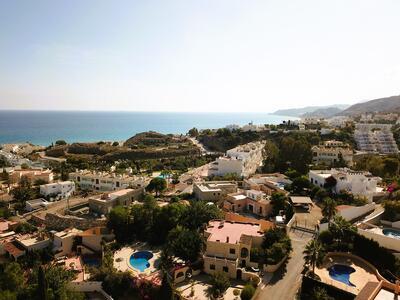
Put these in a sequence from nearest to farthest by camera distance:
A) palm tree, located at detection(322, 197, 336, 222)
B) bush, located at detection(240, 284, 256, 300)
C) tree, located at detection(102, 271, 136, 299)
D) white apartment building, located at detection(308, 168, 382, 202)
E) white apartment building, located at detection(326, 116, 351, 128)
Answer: bush, located at detection(240, 284, 256, 300) < tree, located at detection(102, 271, 136, 299) < palm tree, located at detection(322, 197, 336, 222) < white apartment building, located at detection(308, 168, 382, 202) < white apartment building, located at detection(326, 116, 351, 128)

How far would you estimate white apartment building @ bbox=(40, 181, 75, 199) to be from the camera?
137 feet

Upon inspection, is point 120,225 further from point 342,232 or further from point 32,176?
point 32,176

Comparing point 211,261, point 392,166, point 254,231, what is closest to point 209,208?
point 254,231

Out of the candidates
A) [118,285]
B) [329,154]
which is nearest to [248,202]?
[118,285]

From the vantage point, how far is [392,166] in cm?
4375

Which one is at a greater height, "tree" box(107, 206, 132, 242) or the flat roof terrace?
the flat roof terrace

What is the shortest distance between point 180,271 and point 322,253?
985cm

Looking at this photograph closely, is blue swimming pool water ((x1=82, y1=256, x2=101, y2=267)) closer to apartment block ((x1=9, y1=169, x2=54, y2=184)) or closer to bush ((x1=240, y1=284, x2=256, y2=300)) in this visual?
bush ((x1=240, y1=284, x2=256, y2=300))

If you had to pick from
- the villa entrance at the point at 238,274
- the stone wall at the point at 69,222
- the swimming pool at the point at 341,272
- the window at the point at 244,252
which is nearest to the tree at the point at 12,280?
the stone wall at the point at 69,222

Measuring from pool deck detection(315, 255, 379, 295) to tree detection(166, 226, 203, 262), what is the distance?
8.50m

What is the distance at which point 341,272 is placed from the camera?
22250 millimetres

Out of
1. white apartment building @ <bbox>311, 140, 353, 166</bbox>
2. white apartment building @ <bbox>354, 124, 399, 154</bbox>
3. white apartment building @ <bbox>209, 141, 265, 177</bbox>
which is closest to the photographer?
white apartment building @ <bbox>209, 141, 265, 177</bbox>

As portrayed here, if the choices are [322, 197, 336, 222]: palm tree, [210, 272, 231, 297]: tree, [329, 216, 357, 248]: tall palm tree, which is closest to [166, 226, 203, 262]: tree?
[210, 272, 231, 297]: tree

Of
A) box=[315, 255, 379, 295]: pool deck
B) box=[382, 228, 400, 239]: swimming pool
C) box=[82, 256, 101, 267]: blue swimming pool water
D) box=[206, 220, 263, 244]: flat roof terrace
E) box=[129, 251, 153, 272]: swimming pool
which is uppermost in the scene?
box=[382, 228, 400, 239]: swimming pool
